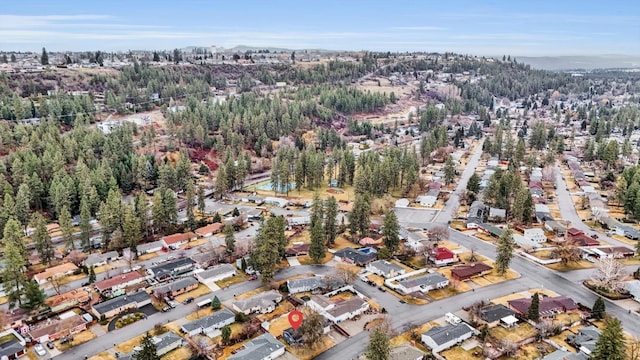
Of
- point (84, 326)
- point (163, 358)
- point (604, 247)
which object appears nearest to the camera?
A: point (163, 358)

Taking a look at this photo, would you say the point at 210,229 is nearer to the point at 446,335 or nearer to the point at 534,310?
the point at 446,335

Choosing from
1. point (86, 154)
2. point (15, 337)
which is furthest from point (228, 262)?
point (86, 154)

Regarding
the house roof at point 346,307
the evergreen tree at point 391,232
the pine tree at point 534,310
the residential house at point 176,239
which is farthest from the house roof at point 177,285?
the pine tree at point 534,310

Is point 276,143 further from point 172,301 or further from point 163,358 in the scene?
point 163,358

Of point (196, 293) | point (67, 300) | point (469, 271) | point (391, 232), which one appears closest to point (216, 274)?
point (196, 293)

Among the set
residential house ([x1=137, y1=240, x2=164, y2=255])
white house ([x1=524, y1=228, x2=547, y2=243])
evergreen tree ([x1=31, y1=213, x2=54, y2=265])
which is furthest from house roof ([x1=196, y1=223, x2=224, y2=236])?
white house ([x1=524, y1=228, x2=547, y2=243])

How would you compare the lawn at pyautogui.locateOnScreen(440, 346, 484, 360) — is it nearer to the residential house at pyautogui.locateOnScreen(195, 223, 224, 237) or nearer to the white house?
the white house
